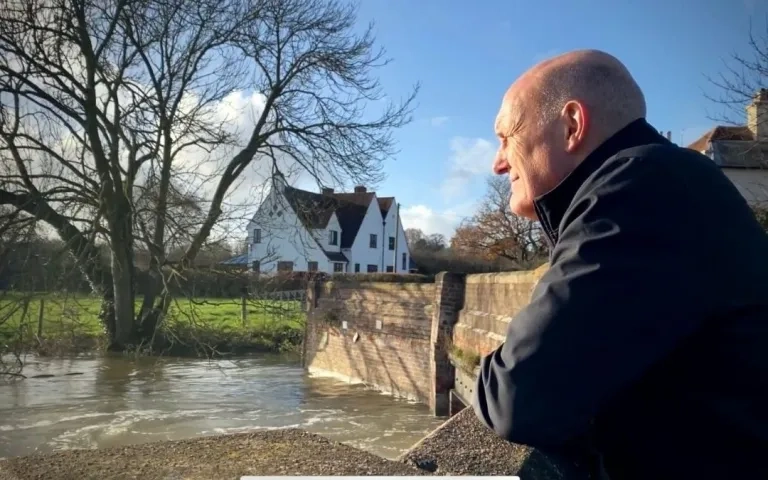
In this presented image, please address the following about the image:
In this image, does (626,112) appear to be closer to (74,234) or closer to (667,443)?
(667,443)

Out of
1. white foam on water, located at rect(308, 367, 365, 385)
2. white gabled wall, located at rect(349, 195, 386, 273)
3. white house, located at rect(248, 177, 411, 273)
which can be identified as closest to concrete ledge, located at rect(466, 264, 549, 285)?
white house, located at rect(248, 177, 411, 273)

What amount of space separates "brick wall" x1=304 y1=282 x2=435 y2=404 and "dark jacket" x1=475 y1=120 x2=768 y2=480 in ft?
42.8

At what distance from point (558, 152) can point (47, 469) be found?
381 cm

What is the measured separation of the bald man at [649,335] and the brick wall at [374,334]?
1303cm

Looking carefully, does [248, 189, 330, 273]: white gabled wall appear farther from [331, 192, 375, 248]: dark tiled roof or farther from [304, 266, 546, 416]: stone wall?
[331, 192, 375, 248]: dark tiled roof

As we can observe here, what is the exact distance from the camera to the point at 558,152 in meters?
1.15

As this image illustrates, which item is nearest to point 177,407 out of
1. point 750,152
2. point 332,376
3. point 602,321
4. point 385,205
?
point 332,376

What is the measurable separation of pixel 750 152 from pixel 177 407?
1004 cm

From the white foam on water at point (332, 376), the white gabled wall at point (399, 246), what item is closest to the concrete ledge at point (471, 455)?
the white foam on water at point (332, 376)

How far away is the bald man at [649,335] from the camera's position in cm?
91

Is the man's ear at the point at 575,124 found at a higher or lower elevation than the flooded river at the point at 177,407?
higher

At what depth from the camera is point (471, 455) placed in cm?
390

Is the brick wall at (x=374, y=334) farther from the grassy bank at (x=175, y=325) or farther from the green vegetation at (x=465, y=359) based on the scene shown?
the green vegetation at (x=465, y=359)

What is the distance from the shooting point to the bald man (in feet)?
3.00
